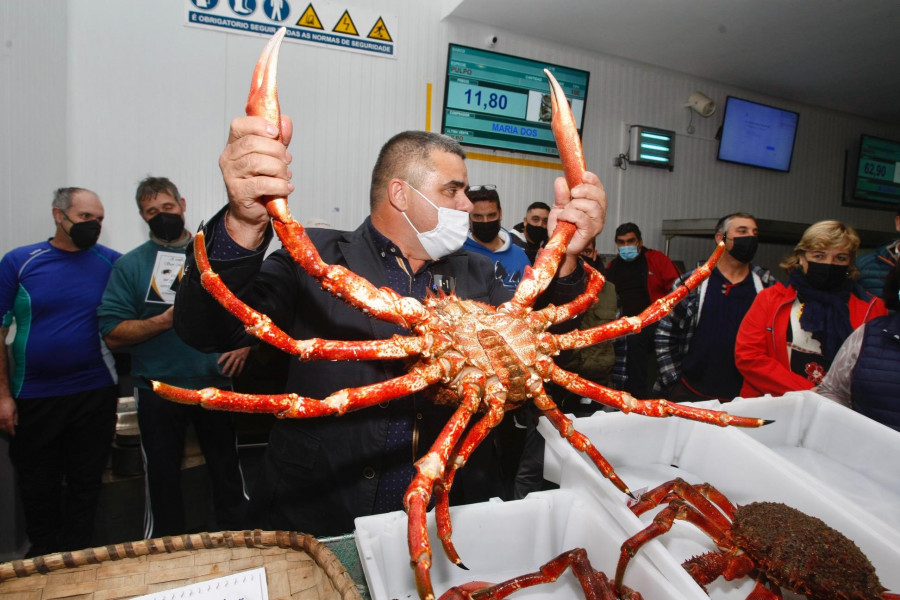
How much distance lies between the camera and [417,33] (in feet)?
13.4

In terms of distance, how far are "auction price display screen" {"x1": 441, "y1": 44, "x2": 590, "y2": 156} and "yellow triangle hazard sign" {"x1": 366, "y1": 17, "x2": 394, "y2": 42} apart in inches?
21.5

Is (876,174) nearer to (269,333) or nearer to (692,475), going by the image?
(692,475)

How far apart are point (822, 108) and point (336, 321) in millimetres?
7792

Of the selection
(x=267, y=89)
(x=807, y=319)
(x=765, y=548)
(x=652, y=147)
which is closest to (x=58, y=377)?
(x=267, y=89)

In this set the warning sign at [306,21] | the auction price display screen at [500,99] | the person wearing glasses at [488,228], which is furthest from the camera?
the auction price display screen at [500,99]

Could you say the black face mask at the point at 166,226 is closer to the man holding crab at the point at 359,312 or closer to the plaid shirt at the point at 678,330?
the man holding crab at the point at 359,312

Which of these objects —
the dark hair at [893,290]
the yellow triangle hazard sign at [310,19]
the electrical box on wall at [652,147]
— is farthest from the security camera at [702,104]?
the dark hair at [893,290]

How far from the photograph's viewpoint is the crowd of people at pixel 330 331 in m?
1.32

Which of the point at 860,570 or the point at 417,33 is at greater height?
the point at 417,33

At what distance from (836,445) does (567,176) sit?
3.97ft

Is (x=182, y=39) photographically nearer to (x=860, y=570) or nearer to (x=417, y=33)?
(x=417, y=33)

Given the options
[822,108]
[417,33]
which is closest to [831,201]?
[822,108]

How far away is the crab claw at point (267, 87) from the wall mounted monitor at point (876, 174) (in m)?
8.51

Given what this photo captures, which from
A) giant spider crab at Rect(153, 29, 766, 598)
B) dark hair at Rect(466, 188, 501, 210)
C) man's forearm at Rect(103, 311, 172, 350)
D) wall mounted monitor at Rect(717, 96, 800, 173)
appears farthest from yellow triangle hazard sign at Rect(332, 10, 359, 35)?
wall mounted monitor at Rect(717, 96, 800, 173)
